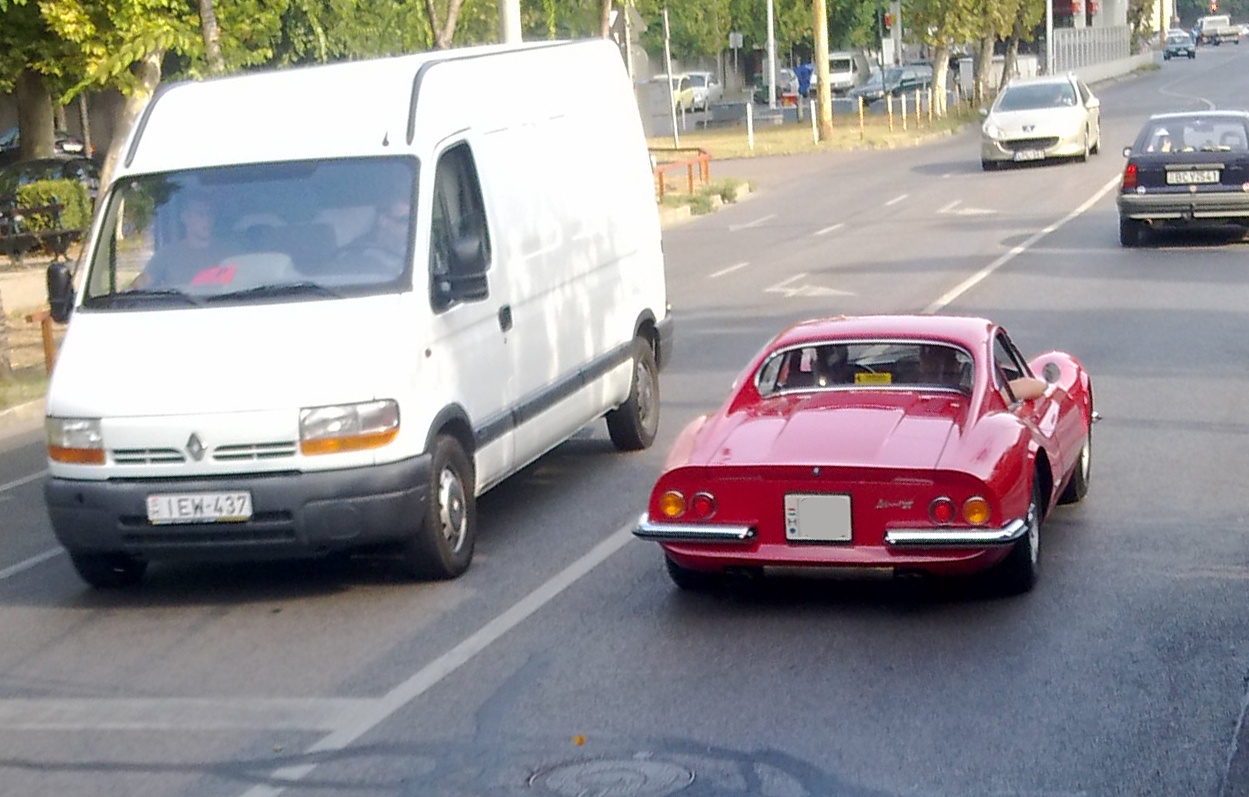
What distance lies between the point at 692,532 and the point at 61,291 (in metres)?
3.63

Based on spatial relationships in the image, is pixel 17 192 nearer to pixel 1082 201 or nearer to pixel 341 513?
pixel 1082 201

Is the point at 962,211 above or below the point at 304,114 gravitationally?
below

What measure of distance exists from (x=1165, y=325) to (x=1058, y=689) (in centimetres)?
1023

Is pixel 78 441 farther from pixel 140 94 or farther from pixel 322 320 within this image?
pixel 140 94

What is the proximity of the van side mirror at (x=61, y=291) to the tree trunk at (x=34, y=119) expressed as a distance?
105ft

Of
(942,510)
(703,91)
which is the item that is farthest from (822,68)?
(942,510)

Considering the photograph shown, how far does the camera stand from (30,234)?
1102 inches

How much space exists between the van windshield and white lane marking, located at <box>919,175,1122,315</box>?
6.15 m

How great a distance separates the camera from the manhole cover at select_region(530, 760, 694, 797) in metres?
5.73

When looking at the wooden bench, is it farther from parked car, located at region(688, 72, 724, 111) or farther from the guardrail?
parked car, located at region(688, 72, 724, 111)

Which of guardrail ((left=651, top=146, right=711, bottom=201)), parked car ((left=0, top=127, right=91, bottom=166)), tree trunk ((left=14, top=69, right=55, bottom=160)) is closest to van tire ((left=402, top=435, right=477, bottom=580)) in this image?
guardrail ((left=651, top=146, right=711, bottom=201))

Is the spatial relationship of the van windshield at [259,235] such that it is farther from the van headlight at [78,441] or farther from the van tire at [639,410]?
the van tire at [639,410]

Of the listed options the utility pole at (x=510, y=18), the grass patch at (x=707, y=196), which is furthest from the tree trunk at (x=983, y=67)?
the utility pole at (x=510, y=18)

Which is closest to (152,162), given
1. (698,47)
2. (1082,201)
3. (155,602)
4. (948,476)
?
(155,602)
